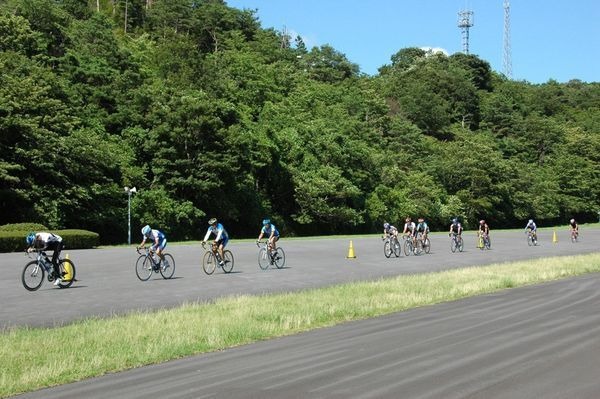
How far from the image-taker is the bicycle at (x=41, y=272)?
18062 mm

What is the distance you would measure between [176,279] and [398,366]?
14256mm

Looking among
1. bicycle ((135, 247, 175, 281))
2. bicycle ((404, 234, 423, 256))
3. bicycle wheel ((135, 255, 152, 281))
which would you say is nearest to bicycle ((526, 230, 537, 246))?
bicycle ((404, 234, 423, 256))

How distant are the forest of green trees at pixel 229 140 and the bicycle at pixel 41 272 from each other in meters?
22.8

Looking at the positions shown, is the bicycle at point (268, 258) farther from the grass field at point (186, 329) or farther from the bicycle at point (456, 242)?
the bicycle at point (456, 242)

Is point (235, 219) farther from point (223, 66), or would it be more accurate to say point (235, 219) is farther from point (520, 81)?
point (520, 81)

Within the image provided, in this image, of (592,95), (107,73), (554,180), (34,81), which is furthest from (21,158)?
(592,95)

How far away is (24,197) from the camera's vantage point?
39.7 m

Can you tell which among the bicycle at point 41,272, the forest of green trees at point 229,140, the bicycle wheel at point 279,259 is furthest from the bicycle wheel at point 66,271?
the forest of green trees at point 229,140

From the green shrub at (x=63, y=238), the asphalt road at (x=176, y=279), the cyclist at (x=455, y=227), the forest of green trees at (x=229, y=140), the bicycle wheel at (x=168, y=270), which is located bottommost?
the asphalt road at (x=176, y=279)

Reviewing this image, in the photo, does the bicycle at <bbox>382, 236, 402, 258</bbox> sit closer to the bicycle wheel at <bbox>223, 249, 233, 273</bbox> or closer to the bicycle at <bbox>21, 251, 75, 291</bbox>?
the bicycle wheel at <bbox>223, 249, 233, 273</bbox>

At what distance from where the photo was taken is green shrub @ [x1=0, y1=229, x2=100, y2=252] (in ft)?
105

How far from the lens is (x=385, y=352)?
30.6ft

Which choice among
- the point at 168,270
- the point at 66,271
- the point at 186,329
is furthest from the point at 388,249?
the point at 186,329

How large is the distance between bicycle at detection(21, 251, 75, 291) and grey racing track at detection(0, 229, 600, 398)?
316 millimetres
